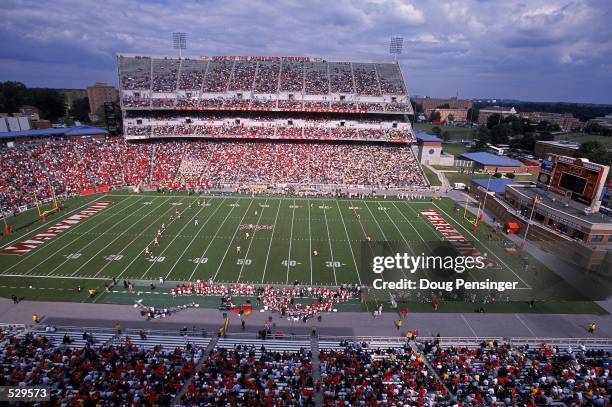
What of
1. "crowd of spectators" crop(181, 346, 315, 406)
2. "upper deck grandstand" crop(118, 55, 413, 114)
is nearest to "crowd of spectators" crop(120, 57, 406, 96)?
"upper deck grandstand" crop(118, 55, 413, 114)

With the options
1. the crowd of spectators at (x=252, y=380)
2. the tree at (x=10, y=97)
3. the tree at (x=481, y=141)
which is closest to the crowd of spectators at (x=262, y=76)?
the tree at (x=481, y=141)

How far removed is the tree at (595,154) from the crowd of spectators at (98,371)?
61226 mm

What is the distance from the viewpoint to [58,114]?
89750mm

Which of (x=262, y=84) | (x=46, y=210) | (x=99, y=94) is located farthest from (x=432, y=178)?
(x=99, y=94)

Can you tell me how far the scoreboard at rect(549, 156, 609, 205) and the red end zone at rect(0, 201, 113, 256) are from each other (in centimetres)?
3905

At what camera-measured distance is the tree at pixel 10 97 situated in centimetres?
7994

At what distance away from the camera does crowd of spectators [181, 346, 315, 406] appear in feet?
35.7

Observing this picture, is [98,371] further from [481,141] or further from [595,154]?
[481,141]

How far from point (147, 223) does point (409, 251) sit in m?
21.1

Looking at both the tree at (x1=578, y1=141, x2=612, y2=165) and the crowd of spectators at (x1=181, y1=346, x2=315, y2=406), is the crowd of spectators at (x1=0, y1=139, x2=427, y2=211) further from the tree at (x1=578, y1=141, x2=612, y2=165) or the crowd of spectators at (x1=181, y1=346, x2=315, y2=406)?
the crowd of spectators at (x1=181, y1=346, x2=315, y2=406)

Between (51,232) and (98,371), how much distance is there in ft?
64.1

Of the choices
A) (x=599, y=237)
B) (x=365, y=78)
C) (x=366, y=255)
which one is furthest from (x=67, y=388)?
(x=365, y=78)

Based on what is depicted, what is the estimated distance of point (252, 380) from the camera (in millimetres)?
11781

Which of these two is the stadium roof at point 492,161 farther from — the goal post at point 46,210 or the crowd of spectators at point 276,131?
the goal post at point 46,210
